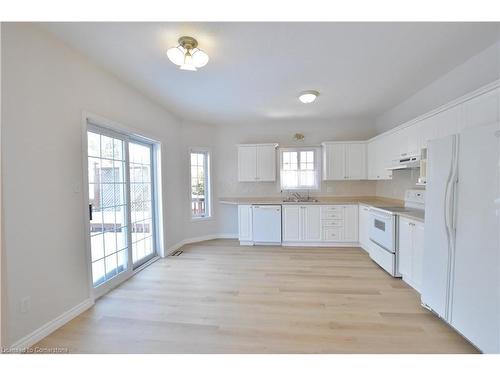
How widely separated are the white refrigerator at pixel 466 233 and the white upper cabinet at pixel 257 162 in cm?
302

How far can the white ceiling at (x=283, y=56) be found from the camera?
6.10ft

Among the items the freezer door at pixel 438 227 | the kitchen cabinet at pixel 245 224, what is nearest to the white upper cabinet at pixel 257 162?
the kitchen cabinet at pixel 245 224

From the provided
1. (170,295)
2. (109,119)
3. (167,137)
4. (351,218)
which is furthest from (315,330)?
(167,137)

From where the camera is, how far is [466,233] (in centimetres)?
170

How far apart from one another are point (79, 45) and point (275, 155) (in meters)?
3.66

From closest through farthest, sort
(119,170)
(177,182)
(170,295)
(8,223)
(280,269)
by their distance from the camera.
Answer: (8,223) < (170,295) < (119,170) < (280,269) < (177,182)

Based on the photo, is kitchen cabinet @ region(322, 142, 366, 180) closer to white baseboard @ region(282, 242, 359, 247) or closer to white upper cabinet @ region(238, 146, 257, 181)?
white baseboard @ region(282, 242, 359, 247)

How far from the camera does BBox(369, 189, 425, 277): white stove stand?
117 inches

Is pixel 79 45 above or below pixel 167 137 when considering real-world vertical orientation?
above

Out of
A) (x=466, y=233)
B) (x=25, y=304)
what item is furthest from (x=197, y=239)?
(x=466, y=233)

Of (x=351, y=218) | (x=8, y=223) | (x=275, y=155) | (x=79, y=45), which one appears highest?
(x=79, y=45)

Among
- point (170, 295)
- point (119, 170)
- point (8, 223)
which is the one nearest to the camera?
point (8, 223)
